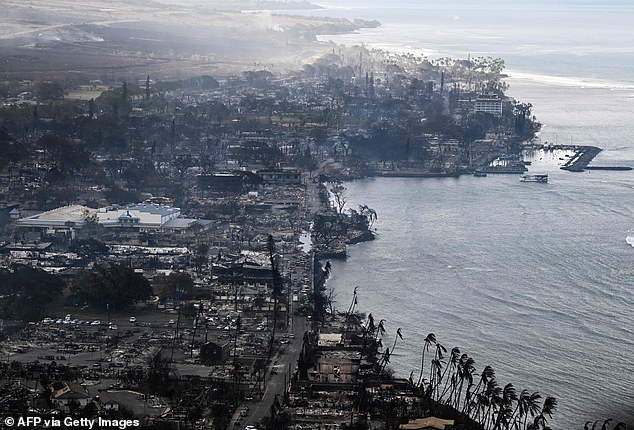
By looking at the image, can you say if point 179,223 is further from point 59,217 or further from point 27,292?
point 27,292

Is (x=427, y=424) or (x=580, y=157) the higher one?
(x=580, y=157)

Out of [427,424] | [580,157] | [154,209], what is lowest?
[427,424]

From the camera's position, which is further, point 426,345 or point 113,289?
point 113,289

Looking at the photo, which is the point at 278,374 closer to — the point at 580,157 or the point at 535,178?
the point at 535,178

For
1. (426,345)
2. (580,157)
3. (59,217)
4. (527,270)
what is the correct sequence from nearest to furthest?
(426,345) < (527,270) < (59,217) < (580,157)

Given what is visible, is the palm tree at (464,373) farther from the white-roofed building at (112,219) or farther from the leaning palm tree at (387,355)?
the white-roofed building at (112,219)

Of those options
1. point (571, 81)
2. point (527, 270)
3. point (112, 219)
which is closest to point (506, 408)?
point (527, 270)

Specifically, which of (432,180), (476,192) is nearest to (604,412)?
(476,192)

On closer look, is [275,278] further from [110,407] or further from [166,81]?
[166,81]

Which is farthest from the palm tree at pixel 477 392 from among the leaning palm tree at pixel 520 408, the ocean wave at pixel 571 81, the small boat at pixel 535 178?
the ocean wave at pixel 571 81

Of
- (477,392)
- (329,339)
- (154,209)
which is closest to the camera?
(477,392)
